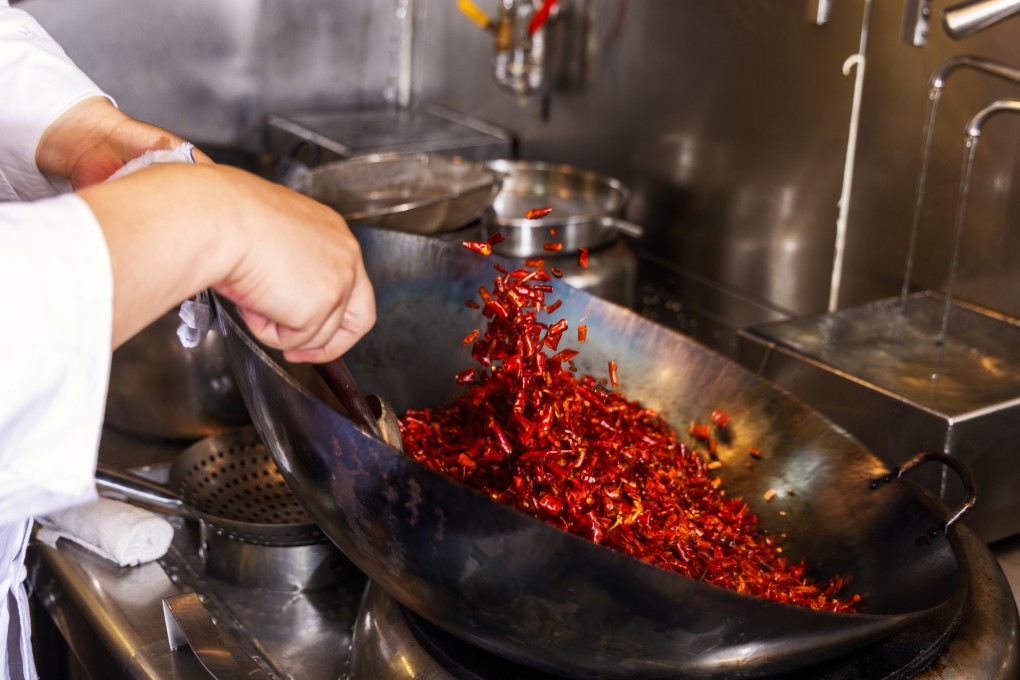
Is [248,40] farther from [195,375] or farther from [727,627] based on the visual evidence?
[727,627]

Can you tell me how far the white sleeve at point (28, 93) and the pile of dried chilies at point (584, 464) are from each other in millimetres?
459

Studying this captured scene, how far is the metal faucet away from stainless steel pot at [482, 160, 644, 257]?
74cm

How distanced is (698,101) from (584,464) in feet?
4.40

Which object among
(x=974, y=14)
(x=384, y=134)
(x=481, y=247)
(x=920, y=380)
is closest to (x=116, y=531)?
(x=481, y=247)

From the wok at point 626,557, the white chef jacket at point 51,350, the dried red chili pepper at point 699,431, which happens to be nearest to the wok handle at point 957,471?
the wok at point 626,557

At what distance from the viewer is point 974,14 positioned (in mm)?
1293

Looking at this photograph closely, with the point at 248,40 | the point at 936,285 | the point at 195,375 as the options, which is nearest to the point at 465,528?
the point at 195,375

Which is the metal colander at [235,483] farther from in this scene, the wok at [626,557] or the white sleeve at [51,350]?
the white sleeve at [51,350]

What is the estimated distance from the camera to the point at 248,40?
2814 mm

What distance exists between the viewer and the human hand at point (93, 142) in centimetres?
103

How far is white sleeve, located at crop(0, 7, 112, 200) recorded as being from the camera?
3.57ft

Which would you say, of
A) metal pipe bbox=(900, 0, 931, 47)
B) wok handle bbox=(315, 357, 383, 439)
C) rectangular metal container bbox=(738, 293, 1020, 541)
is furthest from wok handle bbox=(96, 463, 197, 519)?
metal pipe bbox=(900, 0, 931, 47)

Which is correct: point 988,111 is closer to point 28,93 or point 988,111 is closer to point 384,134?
point 28,93

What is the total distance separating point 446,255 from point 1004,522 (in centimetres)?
82
